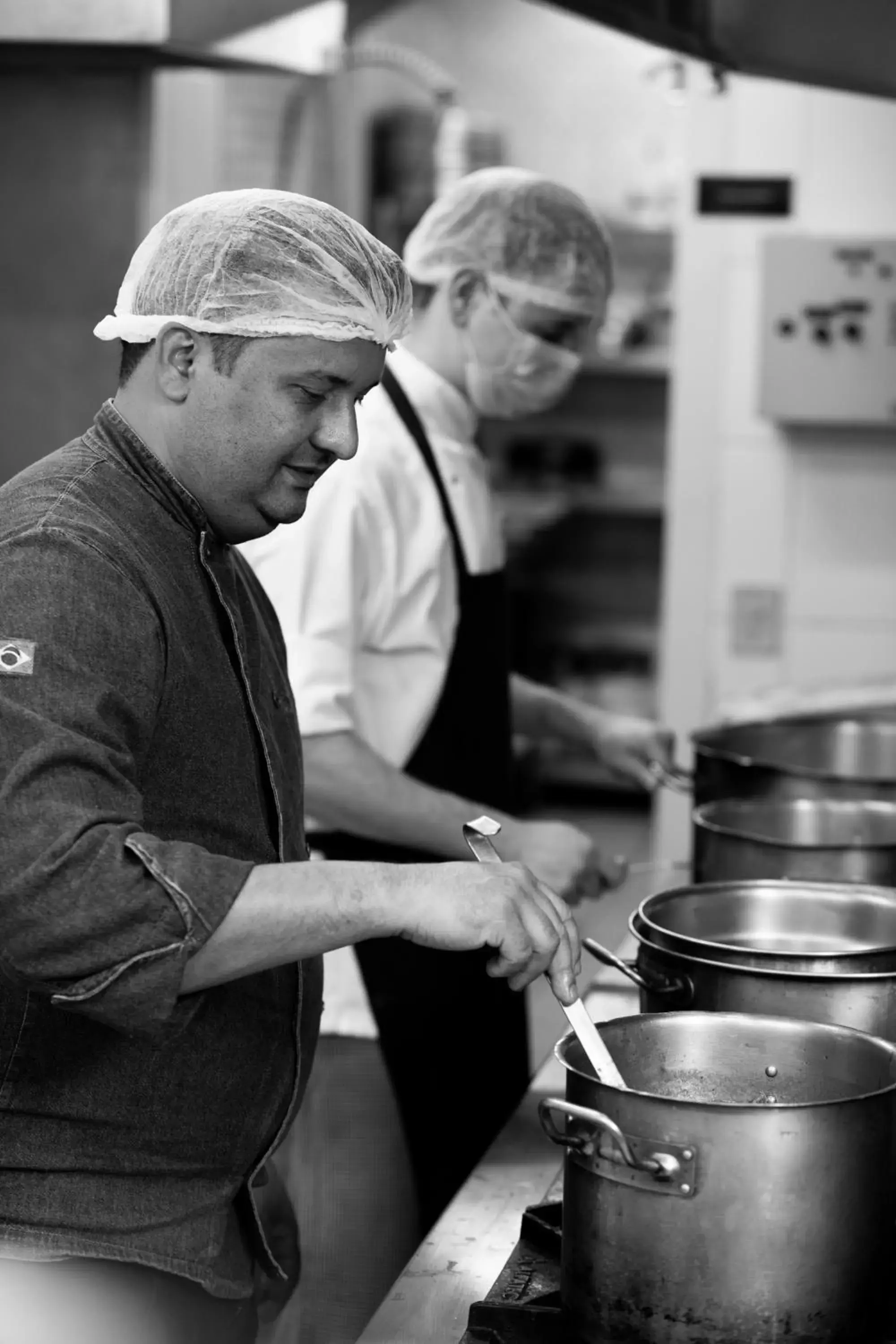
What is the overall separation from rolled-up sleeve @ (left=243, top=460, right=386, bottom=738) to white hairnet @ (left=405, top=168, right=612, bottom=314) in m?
0.34

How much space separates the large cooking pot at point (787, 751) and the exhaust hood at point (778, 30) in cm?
77

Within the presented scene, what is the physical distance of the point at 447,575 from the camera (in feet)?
6.61

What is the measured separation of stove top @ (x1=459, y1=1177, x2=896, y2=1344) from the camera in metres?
1.05

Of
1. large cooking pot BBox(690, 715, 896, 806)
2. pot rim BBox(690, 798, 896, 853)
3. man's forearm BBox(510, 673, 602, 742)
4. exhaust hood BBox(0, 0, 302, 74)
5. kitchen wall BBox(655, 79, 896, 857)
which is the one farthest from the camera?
kitchen wall BBox(655, 79, 896, 857)

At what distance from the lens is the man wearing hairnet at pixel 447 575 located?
195cm

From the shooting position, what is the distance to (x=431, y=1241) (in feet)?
4.30

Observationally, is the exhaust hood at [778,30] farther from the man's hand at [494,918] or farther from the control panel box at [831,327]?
the control panel box at [831,327]

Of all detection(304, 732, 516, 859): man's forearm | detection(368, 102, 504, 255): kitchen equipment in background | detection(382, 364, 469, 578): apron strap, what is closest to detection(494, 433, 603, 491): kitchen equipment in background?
detection(368, 102, 504, 255): kitchen equipment in background

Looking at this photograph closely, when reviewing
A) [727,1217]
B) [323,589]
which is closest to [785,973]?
[727,1217]

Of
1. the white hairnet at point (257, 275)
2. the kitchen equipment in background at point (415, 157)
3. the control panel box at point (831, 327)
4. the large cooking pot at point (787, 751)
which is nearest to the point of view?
the white hairnet at point (257, 275)

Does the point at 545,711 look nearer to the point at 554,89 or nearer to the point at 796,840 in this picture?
the point at 796,840

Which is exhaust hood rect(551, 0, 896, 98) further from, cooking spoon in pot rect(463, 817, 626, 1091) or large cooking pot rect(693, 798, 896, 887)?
cooking spoon in pot rect(463, 817, 626, 1091)

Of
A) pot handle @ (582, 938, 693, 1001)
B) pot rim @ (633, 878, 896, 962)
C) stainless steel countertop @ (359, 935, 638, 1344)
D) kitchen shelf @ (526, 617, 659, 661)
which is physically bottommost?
kitchen shelf @ (526, 617, 659, 661)

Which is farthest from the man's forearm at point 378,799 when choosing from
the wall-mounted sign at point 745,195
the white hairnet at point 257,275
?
the wall-mounted sign at point 745,195
